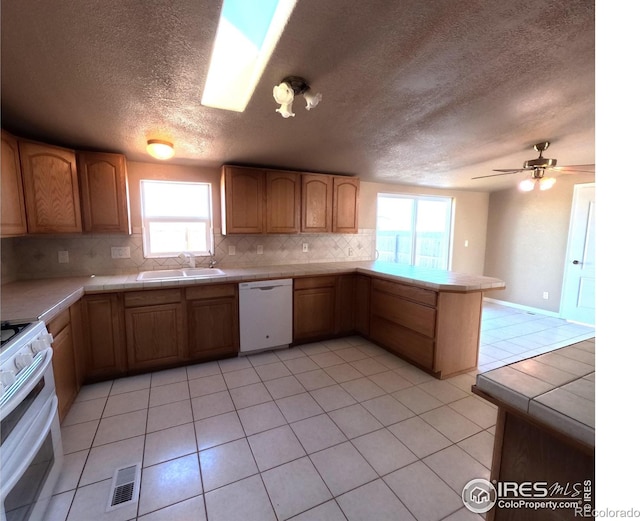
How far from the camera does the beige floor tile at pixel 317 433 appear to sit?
1837mm

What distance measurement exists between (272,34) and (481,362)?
3.29 meters

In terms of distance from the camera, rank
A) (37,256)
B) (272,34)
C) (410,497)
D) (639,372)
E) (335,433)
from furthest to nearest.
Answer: (37,256)
(335,433)
(410,497)
(272,34)
(639,372)

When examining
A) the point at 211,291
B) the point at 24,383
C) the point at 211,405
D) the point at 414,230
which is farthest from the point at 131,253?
the point at 414,230

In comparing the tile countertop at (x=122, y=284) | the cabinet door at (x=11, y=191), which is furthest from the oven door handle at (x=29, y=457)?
the cabinet door at (x=11, y=191)

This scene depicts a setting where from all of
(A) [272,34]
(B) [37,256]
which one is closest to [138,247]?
(B) [37,256]

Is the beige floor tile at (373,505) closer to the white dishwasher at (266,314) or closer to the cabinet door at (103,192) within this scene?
the white dishwasher at (266,314)

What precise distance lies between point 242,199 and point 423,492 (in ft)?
9.52

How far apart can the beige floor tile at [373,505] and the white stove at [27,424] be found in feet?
4.36

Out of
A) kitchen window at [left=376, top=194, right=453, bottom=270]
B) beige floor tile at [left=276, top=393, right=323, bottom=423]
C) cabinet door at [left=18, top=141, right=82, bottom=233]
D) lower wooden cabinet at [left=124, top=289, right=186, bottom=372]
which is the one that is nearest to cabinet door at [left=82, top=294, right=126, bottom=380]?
lower wooden cabinet at [left=124, top=289, right=186, bottom=372]

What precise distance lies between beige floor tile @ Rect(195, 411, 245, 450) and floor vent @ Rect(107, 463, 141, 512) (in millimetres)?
343

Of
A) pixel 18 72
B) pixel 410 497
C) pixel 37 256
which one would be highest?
pixel 18 72

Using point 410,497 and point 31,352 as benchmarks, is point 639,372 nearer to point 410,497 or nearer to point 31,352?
point 410,497

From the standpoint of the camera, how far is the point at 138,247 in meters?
3.12

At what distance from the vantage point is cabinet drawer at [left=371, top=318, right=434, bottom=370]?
8.96 ft
